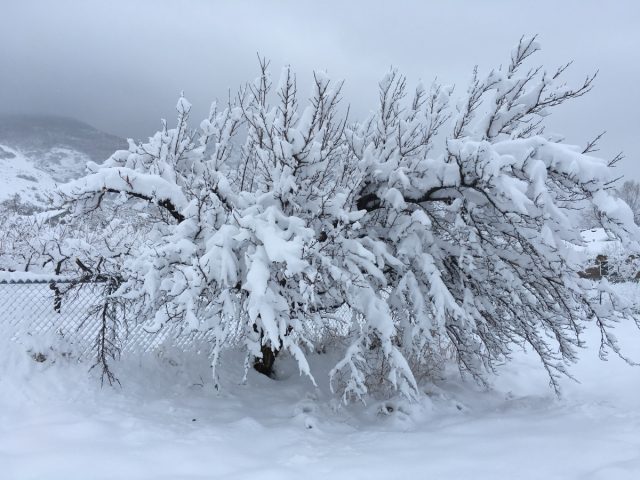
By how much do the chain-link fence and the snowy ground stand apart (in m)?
0.30

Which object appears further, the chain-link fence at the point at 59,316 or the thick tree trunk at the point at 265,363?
the thick tree trunk at the point at 265,363

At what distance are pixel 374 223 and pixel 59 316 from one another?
13.7 feet

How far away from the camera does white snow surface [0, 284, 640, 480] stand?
3396 millimetres

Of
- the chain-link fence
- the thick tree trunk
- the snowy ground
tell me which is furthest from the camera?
the thick tree trunk

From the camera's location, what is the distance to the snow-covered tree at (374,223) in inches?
168

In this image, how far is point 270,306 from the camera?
418 centimetres

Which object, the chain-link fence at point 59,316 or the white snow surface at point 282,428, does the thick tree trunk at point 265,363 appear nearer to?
the white snow surface at point 282,428

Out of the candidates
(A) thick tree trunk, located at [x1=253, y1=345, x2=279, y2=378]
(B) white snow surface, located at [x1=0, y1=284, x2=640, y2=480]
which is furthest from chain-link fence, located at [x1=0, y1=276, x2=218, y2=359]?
(A) thick tree trunk, located at [x1=253, y1=345, x2=279, y2=378]

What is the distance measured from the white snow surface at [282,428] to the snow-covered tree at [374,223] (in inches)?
24.3

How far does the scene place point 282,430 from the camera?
15.1 ft

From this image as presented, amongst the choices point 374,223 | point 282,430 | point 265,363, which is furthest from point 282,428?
point 374,223

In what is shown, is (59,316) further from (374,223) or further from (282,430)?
(374,223)

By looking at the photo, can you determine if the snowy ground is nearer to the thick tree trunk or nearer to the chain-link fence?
the thick tree trunk

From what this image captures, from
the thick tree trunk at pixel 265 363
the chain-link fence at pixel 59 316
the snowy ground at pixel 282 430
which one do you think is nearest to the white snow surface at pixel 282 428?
the snowy ground at pixel 282 430
